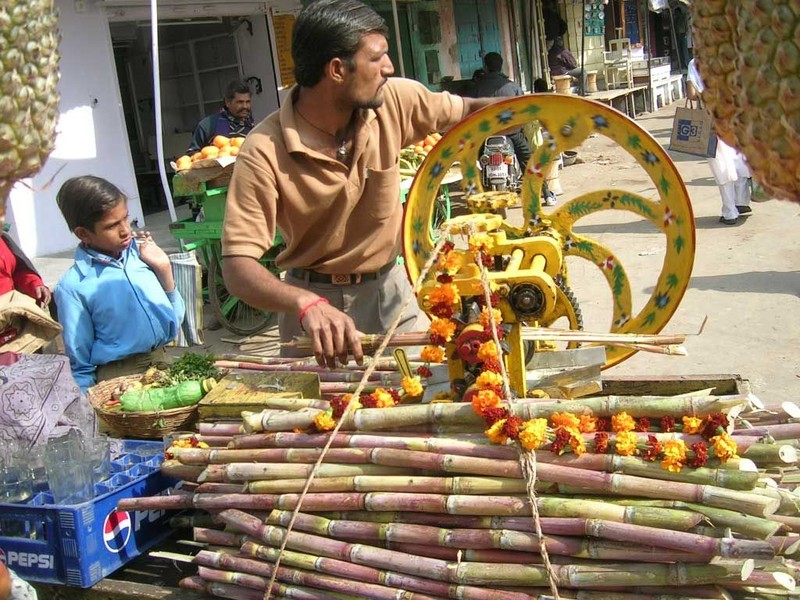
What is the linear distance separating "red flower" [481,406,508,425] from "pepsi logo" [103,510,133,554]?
47.1 inches

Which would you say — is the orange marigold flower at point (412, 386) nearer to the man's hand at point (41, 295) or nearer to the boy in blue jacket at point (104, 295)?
the boy in blue jacket at point (104, 295)

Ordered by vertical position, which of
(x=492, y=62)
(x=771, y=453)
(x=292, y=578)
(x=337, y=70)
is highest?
(x=492, y=62)

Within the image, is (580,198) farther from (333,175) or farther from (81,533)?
(81,533)

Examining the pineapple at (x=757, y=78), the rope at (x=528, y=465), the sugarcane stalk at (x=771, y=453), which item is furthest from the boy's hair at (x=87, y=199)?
the pineapple at (x=757, y=78)

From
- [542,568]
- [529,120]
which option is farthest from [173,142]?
[542,568]

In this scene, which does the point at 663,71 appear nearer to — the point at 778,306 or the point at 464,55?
the point at 464,55

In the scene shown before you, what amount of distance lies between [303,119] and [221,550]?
1547mm

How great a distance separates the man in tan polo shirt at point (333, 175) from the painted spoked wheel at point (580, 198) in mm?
366

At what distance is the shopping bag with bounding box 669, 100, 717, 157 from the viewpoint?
8055 mm

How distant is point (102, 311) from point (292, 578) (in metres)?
1.95

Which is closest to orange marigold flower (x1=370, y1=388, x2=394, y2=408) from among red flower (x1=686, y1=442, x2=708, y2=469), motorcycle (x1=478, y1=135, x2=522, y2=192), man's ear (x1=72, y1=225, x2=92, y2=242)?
red flower (x1=686, y1=442, x2=708, y2=469)

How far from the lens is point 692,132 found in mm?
8234

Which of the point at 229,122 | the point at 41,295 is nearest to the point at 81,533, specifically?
the point at 41,295

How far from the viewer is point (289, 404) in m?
2.40
